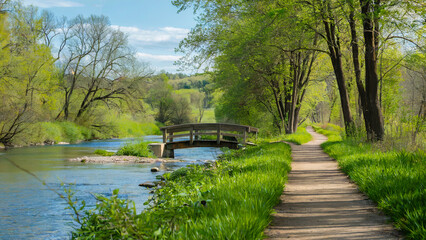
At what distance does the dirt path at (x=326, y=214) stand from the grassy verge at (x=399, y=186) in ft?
0.51

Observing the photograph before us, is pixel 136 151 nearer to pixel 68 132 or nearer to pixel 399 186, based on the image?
pixel 68 132

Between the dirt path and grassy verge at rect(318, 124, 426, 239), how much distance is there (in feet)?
0.51

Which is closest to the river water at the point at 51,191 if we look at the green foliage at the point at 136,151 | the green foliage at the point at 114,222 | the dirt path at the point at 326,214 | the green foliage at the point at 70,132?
the green foliage at the point at 114,222

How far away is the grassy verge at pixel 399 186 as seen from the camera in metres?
4.41

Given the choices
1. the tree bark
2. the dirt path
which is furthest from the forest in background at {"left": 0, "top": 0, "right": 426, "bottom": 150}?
the dirt path

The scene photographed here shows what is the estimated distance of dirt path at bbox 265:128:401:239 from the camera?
4438mm

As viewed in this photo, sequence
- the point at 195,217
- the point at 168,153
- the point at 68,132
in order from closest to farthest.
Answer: the point at 195,217 < the point at 168,153 < the point at 68,132

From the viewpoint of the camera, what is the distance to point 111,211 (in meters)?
3.68

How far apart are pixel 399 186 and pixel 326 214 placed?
49.9 inches

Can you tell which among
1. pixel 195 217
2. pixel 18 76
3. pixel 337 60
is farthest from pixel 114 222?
pixel 18 76

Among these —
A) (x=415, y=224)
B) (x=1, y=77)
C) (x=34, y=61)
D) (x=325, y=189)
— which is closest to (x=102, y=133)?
(x=34, y=61)

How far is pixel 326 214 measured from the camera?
17.4 ft

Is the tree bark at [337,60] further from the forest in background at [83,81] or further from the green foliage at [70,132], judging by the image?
the green foliage at [70,132]

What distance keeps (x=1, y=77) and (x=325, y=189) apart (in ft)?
83.7
